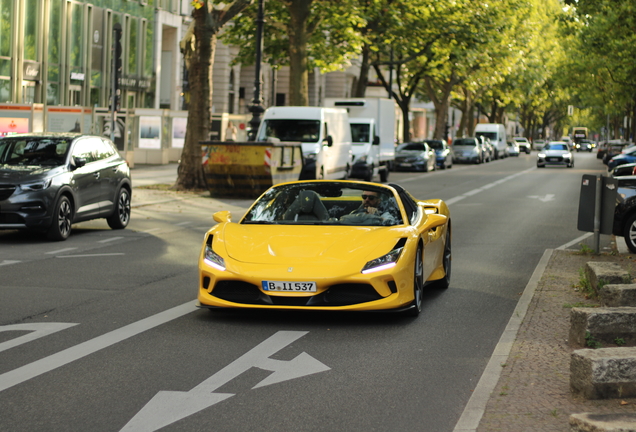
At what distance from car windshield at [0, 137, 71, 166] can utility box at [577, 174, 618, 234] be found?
7.68 meters

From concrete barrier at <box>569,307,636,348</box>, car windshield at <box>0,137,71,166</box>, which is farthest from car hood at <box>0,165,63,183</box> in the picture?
concrete barrier at <box>569,307,636,348</box>

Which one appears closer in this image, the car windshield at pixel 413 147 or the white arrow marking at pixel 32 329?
the white arrow marking at pixel 32 329

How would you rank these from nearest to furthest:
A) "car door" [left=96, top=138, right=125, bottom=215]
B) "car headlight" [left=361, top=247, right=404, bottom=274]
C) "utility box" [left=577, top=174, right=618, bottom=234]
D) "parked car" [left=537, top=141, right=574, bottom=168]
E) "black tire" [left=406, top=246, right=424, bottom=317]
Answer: "car headlight" [left=361, top=247, right=404, bottom=274] → "black tire" [left=406, top=246, right=424, bottom=317] → "utility box" [left=577, top=174, right=618, bottom=234] → "car door" [left=96, top=138, right=125, bottom=215] → "parked car" [left=537, top=141, right=574, bottom=168]

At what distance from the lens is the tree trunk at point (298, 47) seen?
36.8 metres

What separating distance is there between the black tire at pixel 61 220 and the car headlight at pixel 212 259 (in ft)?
22.3

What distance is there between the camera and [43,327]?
8234 millimetres

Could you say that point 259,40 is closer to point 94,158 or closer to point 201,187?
point 201,187

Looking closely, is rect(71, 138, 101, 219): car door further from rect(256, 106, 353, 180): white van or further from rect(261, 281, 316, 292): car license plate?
rect(256, 106, 353, 180): white van

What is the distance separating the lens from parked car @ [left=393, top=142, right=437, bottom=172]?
46.1 m

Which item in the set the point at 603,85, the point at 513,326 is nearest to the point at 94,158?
the point at 513,326

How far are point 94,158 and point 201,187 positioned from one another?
34.5 feet

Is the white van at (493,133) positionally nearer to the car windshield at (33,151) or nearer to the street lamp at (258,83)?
the street lamp at (258,83)

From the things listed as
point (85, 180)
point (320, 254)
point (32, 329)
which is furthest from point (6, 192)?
point (320, 254)

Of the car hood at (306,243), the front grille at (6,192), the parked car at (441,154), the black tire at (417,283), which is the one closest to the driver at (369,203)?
the car hood at (306,243)
